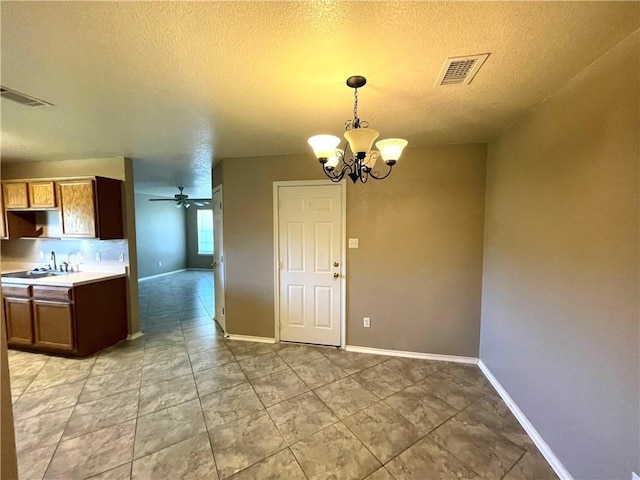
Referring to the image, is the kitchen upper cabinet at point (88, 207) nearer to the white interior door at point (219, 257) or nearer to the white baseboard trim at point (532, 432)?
the white interior door at point (219, 257)

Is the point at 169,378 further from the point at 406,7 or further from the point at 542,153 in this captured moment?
the point at 542,153

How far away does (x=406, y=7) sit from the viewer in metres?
1.20

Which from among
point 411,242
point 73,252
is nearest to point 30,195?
point 73,252

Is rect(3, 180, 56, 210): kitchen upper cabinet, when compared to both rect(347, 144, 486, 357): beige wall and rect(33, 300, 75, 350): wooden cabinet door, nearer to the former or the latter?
rect(33, 300, 75, 350): wooden cabinet door

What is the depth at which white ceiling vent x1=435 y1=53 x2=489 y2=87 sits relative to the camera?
155cm

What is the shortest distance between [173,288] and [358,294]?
5.19m

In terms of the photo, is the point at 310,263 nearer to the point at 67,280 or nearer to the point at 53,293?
the point at 67,280

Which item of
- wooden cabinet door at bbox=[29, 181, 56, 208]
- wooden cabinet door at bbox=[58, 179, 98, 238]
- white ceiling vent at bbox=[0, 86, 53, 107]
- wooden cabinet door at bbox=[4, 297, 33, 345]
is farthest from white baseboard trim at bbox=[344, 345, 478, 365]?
wooden cabinet door at bbox=[29, 181, 56, 208]

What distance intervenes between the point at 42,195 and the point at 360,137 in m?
4.22

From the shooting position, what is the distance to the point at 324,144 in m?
1.72

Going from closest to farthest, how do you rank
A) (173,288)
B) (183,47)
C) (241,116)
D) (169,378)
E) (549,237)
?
(183,47), (549,237), (241,116), (169,378), (173,288)

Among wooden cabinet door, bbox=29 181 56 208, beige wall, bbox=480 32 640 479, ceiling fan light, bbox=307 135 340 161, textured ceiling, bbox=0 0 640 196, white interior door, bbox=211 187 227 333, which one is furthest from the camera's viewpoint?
white interior door, bbox=211 187 227 333

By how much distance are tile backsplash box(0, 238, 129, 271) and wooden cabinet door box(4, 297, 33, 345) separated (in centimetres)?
69

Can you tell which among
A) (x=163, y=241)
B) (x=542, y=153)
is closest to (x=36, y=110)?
(x=542, y=153)
